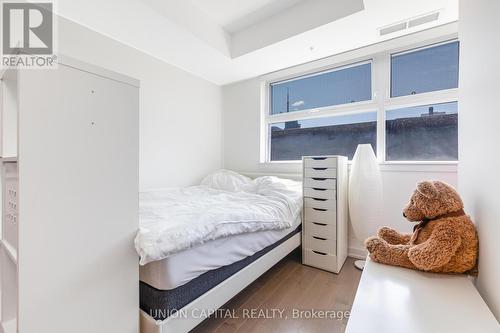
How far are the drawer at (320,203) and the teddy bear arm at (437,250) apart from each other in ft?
3.70

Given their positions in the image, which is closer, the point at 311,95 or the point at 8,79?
the point at 8,79

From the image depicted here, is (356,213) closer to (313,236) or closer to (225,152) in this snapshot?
(313,236)

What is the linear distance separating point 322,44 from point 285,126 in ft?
3.64

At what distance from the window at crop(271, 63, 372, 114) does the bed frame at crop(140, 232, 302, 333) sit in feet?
6.44

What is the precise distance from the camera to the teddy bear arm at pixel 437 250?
83 cm

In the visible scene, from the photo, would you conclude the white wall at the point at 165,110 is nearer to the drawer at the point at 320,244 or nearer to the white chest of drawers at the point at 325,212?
the white chest of drawers at the point at 325,212

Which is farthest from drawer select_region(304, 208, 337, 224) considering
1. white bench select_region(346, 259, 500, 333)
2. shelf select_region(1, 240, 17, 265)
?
shelf select_region(1, 240, 17, 265)

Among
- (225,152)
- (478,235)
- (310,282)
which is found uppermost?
(225,152)

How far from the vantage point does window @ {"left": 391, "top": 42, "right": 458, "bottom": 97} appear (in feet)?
6.78

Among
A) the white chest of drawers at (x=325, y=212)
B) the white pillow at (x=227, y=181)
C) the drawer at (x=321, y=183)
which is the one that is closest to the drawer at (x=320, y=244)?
the white chest of drawers at (x=325, y=212)

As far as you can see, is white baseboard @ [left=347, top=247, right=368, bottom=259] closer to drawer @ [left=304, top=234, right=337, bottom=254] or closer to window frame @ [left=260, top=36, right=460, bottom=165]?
drawer @ [left=304, top=234, right=337, bottom=254]

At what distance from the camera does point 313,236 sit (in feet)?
6.91

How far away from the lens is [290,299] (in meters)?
1.59

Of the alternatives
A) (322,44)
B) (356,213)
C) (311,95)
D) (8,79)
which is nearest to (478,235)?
(356,213)
